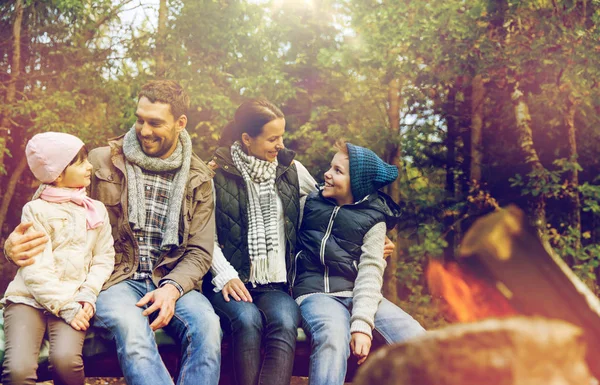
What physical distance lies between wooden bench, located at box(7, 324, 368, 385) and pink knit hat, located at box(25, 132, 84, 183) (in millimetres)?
775

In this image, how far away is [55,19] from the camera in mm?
6551

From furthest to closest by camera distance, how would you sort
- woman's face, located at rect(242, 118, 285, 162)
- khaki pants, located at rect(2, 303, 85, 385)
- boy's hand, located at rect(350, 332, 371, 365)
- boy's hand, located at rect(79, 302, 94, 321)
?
woman's face, located at rect(242, 118, 285, 162) < boy's hand, located at rect(350, 332, 371, 365) < boy's hand, located at rect(79, 302, 94, 321) < khaki pants, located at rect(2, 303, 85, 385)

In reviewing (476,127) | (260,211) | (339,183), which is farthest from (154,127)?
(476,127)

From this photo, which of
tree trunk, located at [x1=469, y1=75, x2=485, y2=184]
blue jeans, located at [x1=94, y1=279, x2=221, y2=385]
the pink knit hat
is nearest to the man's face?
the pink knit hat

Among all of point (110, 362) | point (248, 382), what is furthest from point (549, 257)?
point (110, 362)

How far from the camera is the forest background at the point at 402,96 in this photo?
5.89 metres

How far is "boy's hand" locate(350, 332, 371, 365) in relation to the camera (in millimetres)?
2832

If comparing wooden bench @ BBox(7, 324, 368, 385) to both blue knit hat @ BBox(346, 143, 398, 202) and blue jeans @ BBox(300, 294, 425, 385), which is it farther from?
blue knit hat @ BBox(346, 143, 398, 202)

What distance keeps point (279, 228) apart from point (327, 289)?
47cm

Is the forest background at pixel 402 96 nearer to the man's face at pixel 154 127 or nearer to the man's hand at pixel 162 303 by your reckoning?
the man's face at pixel 154 127

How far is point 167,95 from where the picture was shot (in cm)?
322

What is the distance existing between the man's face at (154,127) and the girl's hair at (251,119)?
19.6 inches

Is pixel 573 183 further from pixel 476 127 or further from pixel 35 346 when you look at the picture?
pixel 35 346

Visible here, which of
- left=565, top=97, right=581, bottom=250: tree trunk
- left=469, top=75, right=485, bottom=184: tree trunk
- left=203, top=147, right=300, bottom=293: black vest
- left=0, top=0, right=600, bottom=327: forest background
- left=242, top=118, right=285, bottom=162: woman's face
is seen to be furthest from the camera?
left=469, top=75, right=485, bottom=184: tree trunk
